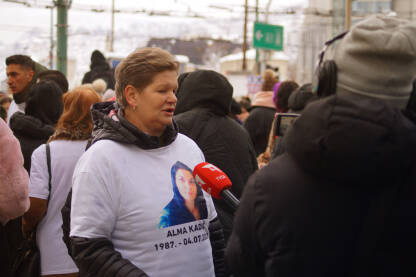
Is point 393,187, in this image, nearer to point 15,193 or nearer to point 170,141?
point 170,141

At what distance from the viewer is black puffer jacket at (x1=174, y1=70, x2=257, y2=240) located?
411cm

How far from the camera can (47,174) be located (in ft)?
13.1

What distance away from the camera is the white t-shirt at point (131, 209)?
100.0 inches

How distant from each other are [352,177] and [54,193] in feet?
9.33

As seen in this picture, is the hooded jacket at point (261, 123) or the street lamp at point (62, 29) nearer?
the hooded jacket at point (261, 123)

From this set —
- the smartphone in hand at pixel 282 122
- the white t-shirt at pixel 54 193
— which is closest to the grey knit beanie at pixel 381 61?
the smartphone in hand at pixel 282 122

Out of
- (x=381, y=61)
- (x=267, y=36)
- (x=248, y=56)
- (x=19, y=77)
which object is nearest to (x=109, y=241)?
(x=381, y=61)

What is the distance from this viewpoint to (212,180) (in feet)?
7.99

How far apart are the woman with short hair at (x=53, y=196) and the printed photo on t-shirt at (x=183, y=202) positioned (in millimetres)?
1462

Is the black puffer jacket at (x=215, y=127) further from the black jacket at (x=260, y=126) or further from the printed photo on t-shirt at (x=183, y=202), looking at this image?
the black jacket at (x=260, y=126)

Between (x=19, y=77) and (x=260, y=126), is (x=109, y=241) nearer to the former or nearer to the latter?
(x=19, y=77)

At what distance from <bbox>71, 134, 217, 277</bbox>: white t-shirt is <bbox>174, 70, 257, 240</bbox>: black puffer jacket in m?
1.34

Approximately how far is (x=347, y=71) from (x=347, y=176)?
1.13 feet

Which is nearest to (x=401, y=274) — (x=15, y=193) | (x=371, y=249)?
(x=371, y=249)
